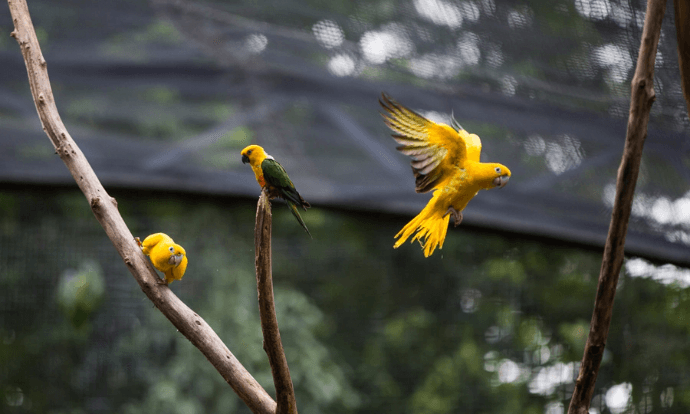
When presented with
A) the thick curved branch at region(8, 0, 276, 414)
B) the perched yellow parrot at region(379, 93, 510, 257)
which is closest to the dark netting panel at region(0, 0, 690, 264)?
the thick curved branch at region(8, 0, 276, 414)

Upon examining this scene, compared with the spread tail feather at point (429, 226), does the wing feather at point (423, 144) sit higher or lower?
higher

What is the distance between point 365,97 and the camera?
2223 mm

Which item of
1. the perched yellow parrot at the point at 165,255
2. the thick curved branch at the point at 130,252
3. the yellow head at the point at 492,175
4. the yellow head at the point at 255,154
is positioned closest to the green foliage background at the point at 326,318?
the thick curved branch at the point at 130,252

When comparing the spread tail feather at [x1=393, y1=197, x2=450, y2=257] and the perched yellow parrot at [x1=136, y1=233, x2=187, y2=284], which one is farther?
the perched yellow parrot at [x1=136, y1=233, x2=187, y2=284]

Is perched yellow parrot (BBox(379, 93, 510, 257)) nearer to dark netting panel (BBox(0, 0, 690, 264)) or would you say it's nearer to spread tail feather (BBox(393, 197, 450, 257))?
spread tail feather (BBox(393, 197, 450, 257))

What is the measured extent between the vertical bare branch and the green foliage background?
1364 millimetres

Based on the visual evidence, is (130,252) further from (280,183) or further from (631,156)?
(631,156)

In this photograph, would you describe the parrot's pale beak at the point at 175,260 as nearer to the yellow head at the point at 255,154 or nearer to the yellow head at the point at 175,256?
the yellow head at the point at 175,256

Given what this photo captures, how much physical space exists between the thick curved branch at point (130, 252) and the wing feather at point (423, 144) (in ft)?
1.47

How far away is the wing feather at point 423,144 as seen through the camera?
75 cm

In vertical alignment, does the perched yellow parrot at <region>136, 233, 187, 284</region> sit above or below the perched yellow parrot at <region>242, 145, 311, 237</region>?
below

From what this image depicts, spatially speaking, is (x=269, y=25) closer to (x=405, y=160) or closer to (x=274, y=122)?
(x=274, y=122)

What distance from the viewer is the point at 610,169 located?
2172 mm

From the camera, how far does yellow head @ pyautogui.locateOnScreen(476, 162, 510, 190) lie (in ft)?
2.37
